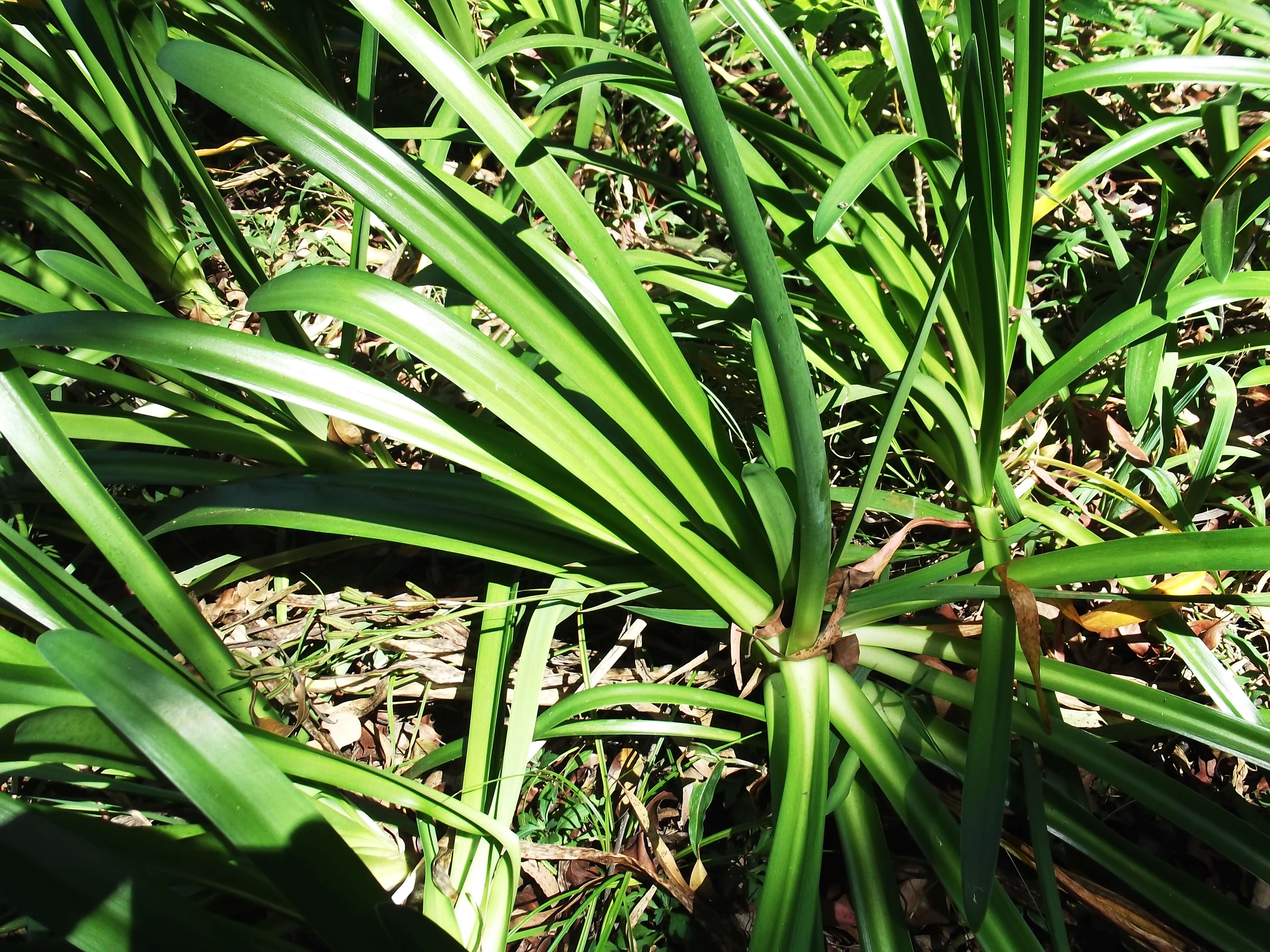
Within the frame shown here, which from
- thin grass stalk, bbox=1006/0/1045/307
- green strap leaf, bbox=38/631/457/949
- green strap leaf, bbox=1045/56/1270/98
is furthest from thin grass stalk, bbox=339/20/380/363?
green strap leaf, bbox=1045/56/1270/98

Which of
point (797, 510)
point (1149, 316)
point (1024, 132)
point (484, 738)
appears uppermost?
point (1024, 132)

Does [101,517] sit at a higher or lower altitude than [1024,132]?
lower

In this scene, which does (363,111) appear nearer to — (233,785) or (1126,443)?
(233,785)

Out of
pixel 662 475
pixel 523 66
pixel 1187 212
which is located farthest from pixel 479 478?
pixel 1187 212

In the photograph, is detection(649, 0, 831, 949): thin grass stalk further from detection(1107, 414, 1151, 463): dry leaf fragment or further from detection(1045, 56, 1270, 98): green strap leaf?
detection(1045, 56, 1270, 98): green strap leaf

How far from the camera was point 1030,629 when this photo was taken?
99cm

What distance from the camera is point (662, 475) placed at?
3.92ft

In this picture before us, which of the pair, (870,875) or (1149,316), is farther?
(1149,316)

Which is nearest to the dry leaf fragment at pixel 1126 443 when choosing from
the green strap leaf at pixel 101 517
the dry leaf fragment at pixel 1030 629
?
the dry leaf fragment at pixel 1030 629

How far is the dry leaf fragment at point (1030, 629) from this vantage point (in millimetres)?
986

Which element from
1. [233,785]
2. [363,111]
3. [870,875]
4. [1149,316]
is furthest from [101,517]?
[1149,316]

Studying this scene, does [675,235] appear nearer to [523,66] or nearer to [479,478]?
[523,66]

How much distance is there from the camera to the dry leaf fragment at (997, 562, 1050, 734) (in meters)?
0.99

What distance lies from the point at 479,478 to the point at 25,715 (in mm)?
624
